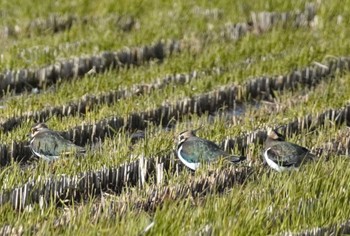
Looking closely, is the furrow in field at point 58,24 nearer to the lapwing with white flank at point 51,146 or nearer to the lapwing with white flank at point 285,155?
the lapwing with white flank at point 51,146

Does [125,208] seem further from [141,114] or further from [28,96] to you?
[28,96]

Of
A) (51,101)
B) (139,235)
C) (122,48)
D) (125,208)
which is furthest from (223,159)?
(122,48)

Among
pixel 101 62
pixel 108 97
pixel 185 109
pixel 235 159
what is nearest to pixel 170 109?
pixel 185 109

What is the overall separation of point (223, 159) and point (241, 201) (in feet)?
3.38

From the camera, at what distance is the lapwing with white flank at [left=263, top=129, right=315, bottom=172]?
7578 mm

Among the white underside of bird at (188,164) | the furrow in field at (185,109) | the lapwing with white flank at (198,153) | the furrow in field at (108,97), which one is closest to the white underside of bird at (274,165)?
the lapwing with white flank at (198,153)

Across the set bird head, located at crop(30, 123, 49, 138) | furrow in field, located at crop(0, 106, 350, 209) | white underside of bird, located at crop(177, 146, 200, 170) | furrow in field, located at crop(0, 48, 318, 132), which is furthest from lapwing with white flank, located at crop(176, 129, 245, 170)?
furrow in field, located at crop(0, 48, 318, 132)

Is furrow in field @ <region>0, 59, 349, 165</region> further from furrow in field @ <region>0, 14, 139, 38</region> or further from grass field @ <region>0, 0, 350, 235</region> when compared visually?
furrow in field @ <region>0, 14, 139, 38</region>

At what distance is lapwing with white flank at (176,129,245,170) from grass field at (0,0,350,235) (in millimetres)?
113

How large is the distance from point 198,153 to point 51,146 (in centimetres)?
106

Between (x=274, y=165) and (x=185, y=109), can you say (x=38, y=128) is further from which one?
(x=185, y=109)

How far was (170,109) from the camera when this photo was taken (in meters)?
9.66

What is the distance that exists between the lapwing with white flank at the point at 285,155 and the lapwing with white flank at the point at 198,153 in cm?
21

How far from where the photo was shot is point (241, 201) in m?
6.55
